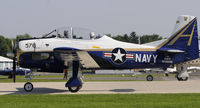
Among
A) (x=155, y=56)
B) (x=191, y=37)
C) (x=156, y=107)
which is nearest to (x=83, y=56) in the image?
(x=155, y=56)

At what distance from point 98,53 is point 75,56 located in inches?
60.5

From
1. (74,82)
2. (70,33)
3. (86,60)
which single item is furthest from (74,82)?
(70,33)

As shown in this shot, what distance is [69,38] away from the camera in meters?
14.2

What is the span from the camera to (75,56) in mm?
13094

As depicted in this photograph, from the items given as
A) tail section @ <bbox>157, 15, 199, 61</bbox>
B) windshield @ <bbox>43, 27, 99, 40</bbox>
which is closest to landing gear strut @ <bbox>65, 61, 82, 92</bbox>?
windshield @ <bbox>43, 27, 99, 40</bbox>

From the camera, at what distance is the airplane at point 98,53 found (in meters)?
13.8

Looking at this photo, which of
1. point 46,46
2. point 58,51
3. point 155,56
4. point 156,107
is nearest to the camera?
point 156,107

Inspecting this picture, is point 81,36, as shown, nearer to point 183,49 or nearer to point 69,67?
point 69,67

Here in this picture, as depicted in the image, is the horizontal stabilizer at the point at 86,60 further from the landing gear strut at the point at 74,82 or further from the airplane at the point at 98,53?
the landing gear strut at the point at 74,82

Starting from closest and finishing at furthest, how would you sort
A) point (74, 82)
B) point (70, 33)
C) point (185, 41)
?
point (74, 82), point (70, 33), point (185, 41)

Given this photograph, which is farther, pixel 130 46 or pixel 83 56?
pixel 130 46

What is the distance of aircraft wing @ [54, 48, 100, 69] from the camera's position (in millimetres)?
12586

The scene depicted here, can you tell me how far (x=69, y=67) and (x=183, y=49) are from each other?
614 cm

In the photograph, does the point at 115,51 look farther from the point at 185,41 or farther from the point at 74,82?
the point at 185,41
